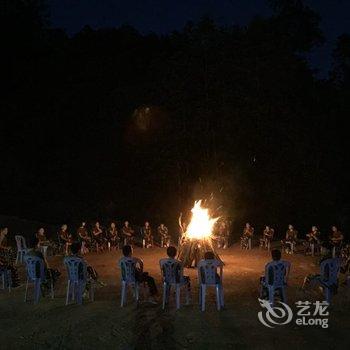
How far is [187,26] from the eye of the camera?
29562 millimetres

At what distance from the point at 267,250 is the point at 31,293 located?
34.2 feet

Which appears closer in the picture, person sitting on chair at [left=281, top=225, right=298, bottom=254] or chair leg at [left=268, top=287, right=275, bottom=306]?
chair leg at [left=268, top=287, right=275, bottom=306]

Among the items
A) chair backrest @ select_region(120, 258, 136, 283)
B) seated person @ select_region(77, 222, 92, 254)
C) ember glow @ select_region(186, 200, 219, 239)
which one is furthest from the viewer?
seated person @ select_region(77, 222, 92, 254)

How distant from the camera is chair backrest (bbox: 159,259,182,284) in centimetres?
1204

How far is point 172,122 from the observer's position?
29.8 m

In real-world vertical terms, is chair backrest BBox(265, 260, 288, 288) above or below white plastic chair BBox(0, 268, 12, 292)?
above

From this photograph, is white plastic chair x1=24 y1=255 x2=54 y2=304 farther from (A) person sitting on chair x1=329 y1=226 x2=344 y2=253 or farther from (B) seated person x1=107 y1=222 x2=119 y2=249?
(A) person sitting on chair x1=329 y1=226 x2=344 y2=253

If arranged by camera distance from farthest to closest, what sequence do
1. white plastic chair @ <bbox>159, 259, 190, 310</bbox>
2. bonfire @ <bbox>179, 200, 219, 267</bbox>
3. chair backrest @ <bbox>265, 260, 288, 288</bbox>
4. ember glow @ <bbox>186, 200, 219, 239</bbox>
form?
ember glow @ <bbox>186, 200, 219, 239</bbox> < bonfire @ <bbox>179, 200, 219, 267</bbox> < white plastic chair @ <bbox>159, 259, 190, 310</bbox> < chair backrest @ <bbox>265, 260, 288, 288</bbox>

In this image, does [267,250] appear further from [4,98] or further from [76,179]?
[4,98]

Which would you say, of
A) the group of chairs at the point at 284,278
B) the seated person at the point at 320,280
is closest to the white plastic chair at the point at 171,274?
the group of chairs at the point at 284,278

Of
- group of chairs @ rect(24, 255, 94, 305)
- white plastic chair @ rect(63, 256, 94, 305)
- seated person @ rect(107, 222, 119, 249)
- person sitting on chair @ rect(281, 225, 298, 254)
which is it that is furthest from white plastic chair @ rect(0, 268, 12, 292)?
person sitting on chair @ rect(281, 225, 298, 254)

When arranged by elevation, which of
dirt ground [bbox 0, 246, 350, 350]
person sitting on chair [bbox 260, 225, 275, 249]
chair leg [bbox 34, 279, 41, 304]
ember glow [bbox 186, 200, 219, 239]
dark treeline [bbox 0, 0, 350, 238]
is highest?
dark treeline [bbox 0, 0, 350, 238]

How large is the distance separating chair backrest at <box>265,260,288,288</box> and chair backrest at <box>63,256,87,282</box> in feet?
13.5

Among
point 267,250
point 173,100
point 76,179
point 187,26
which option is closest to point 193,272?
point 267,250
